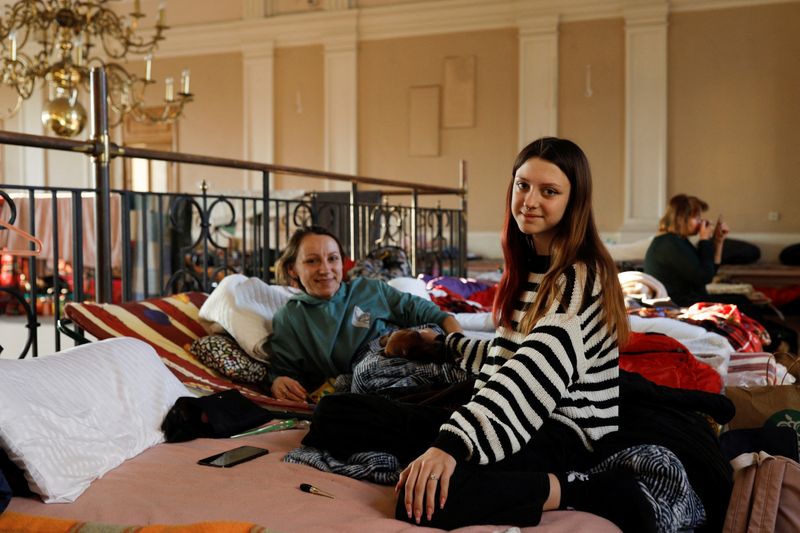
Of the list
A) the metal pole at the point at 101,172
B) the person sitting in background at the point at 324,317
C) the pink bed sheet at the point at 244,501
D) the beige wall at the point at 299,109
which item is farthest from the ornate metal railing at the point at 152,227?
the beige wall at the point at 299,109

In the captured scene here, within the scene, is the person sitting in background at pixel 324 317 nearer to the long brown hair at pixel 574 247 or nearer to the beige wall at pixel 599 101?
the long brown hair at pixel 574 247

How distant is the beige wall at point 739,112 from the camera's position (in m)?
7.56

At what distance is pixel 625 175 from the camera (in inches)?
312

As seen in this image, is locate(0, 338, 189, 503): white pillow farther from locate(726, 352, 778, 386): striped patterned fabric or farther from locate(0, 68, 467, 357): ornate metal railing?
locate(726, 352, 778, 386): striped patterned fabric

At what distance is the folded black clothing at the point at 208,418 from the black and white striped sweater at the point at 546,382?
0.67 meters

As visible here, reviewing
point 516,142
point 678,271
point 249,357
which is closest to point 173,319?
point 249,357

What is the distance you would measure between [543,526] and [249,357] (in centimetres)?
141

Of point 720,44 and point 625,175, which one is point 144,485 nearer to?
point 625,175

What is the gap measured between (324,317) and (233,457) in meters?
0.91

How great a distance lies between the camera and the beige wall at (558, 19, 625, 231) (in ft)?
26.0

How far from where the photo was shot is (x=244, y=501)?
1.46 m

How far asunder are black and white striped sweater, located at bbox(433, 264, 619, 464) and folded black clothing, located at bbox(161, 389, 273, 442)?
2.21 ft

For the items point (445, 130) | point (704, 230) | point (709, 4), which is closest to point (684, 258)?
point (704, 230)

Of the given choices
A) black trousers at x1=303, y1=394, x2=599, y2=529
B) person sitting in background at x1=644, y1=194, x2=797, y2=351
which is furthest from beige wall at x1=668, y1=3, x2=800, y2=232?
black trousers at x1=303, y1=394, x2=599, y2=529
